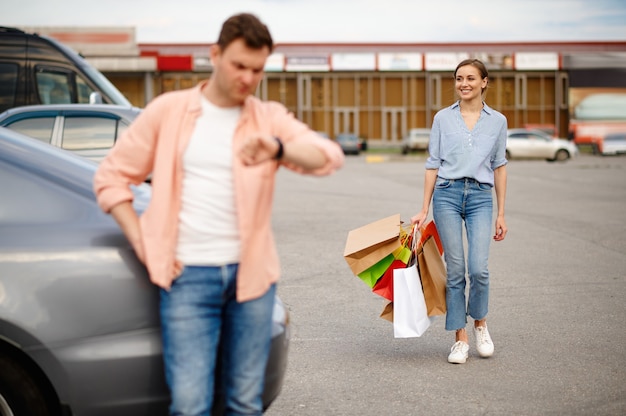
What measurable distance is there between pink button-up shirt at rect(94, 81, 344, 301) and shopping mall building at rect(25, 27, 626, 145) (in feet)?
200

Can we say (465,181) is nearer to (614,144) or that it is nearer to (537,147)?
(537,147)

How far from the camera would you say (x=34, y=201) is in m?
3.35

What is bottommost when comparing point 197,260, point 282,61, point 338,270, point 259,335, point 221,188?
point 338,270

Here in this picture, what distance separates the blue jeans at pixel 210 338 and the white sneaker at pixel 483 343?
2880 millimetres

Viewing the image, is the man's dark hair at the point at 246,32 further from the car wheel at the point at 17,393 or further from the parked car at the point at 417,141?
the parked car at the point at 417,141

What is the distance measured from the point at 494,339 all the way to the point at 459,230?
1112 mm

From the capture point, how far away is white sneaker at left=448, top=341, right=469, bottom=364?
5.61 m

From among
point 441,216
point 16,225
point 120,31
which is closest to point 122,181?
point 16,225

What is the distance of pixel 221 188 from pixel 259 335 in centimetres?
52

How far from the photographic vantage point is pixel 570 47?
72.2m

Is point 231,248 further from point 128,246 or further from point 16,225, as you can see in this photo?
point 16,225

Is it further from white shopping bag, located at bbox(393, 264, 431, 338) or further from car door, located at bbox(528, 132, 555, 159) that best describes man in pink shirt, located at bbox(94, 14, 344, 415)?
car door, located at bbox(528, 132, 555, 159)

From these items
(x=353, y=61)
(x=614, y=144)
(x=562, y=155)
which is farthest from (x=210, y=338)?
(x=353, y=61)

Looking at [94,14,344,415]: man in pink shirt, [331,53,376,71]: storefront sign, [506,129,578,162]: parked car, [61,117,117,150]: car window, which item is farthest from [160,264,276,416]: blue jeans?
[331,53,376,71]: storefront sign
